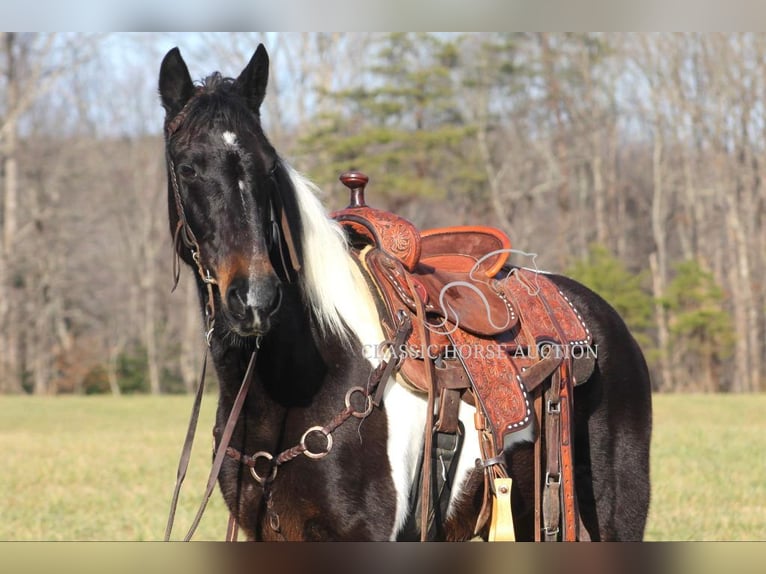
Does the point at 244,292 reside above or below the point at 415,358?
above

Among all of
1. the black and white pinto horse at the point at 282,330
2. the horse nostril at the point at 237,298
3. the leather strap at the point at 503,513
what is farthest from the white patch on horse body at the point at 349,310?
the horse nostril at the point at 237,298

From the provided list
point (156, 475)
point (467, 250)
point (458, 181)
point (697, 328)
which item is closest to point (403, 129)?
point (458, 181)

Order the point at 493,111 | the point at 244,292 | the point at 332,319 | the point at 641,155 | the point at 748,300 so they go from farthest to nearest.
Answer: the point at 641,155, the point at 493,111, the point at 748,300, the point at 332,319, the point at 244,292

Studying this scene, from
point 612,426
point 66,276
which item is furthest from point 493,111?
point 612,426

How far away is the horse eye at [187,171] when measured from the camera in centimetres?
248

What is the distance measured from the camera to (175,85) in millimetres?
2643

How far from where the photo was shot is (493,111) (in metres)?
24.0

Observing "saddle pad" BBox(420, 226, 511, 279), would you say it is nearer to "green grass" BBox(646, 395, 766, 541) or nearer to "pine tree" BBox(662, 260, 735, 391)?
"green grass" BBox(646, 395, 766, 541)

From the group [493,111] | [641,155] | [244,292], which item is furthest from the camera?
[641,155]

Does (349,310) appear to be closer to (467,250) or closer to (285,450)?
(285,450)

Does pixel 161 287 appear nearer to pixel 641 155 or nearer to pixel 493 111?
pixel 493 111

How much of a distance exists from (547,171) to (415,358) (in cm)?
2248

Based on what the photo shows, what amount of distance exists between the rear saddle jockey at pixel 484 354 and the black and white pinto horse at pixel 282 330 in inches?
3.0

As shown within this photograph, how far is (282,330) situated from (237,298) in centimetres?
42
